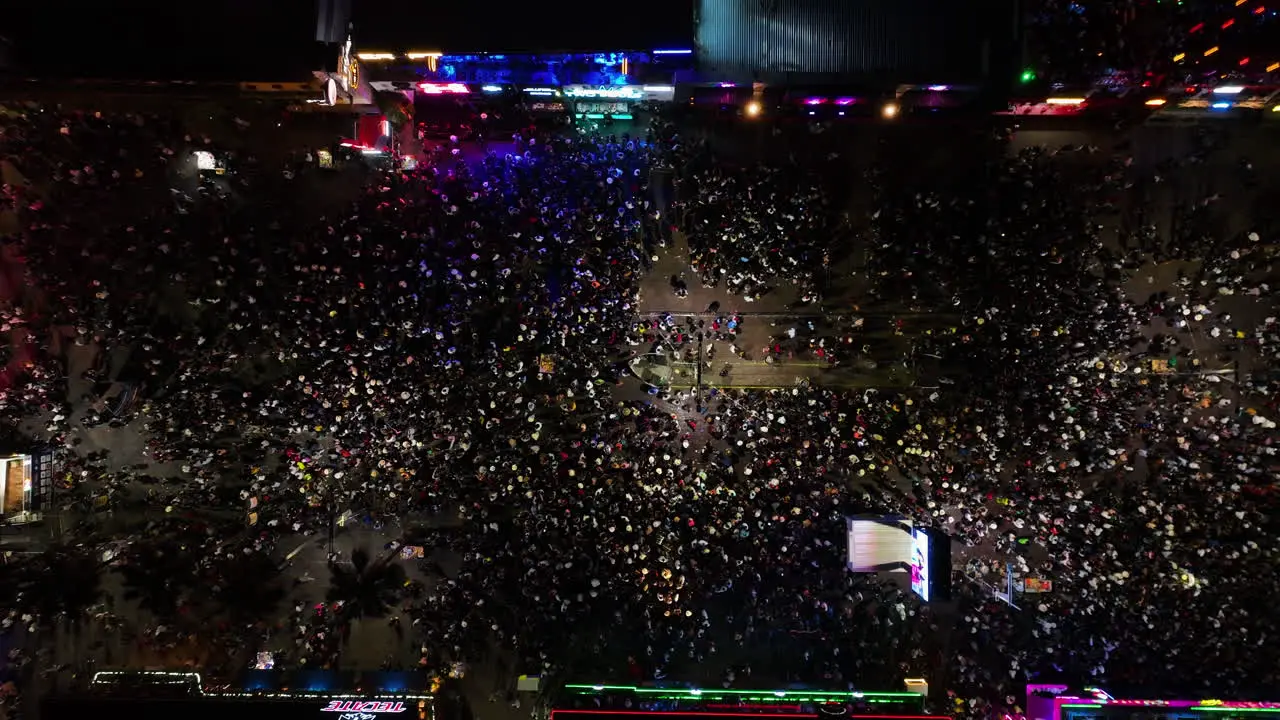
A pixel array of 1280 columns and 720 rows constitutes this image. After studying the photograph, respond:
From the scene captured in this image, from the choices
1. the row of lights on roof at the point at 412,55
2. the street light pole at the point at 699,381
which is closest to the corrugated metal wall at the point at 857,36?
the row of lights on roof at the point at 412,55

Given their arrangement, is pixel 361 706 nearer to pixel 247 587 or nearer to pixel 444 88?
pixel 247 587

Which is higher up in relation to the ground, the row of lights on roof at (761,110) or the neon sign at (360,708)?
the row of lights on roof at (761,110)

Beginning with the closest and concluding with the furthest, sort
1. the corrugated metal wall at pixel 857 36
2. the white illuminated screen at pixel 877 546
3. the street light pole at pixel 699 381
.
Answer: the corrugated metal wall at pixel 857 36, the white illuminated screen at pixel 877 546, the street light pole at pixel 699 381

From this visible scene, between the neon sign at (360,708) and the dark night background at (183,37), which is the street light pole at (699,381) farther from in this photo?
the neon sign at (360,708)

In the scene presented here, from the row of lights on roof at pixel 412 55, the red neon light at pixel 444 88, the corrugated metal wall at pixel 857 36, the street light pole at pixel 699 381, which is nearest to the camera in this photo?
the row of lights on roof at pixel 412 55

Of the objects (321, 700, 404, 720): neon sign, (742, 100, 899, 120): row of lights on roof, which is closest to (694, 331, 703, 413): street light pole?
(742, 100, 899, 120): row of lights on roof

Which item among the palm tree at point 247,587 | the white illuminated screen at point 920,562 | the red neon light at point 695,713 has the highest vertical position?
the white illuminated screen at point 920,562

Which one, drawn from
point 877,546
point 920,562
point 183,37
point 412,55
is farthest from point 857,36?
point 183,37

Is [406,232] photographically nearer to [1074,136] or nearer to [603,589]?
[603,589]
